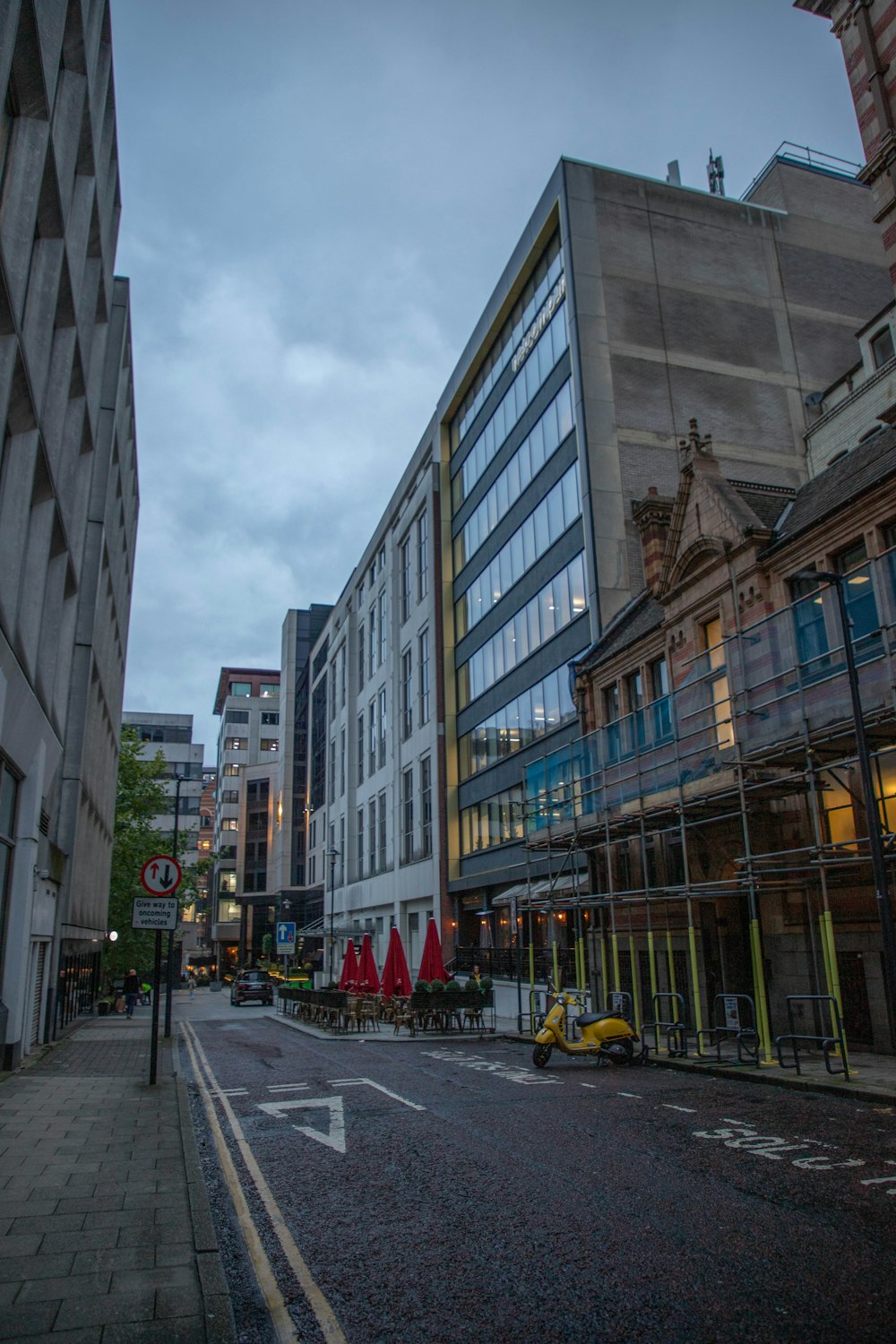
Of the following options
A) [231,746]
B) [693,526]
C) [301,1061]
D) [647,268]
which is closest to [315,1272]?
[301,1061]

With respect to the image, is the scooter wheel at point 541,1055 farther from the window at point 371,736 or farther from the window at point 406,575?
the window at point 371,736

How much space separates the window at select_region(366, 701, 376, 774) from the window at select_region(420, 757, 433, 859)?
441 inches

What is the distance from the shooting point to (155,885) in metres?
13.8

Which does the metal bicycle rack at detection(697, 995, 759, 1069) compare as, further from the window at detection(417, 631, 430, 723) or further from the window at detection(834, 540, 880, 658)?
the window at detection(417, 631, 430, 723)

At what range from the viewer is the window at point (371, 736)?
57.8 m

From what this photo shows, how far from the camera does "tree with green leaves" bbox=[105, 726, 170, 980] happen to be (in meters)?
50.8

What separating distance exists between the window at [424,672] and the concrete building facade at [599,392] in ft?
10.7

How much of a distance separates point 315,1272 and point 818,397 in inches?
1443

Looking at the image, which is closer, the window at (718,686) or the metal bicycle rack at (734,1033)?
the metal bicycle rack at (734,1033)

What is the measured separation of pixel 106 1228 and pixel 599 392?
29.7 metres

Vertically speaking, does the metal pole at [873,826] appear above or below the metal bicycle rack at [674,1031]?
above

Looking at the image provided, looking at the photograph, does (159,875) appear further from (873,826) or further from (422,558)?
(422,558)

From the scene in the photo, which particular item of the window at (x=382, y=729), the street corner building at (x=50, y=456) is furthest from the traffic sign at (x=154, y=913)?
the window at (x=382, y=729)

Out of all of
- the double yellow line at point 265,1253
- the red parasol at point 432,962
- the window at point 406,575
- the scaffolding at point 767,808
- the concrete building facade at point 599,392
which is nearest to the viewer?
the double yellow line at point 265,1253
